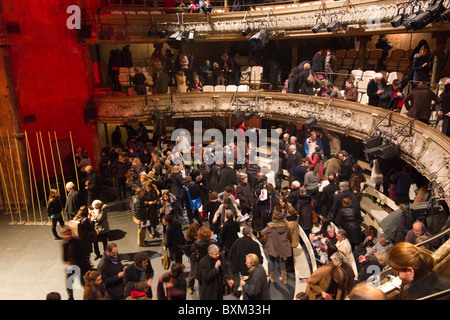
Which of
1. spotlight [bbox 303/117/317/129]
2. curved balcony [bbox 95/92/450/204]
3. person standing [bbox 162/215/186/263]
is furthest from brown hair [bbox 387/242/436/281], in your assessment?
spotlight [bbox 303/117/317/129]

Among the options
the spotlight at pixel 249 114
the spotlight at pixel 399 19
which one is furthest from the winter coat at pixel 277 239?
the spotlight at pixel 249 114

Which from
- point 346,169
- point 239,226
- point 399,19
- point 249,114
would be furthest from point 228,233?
point 249,114

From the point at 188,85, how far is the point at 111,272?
993 centimetres

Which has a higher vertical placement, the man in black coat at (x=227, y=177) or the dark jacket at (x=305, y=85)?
the dark jacket at (x=305, y=85)

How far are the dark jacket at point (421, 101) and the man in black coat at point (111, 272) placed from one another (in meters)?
7.00

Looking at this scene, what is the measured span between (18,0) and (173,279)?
1058 centimetres

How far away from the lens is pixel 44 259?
29.1ft

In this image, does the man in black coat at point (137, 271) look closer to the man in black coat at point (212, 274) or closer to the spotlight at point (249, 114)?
the man in black coat at point (212, 274)

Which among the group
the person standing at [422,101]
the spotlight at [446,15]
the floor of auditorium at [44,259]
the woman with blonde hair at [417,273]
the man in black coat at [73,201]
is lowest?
the floor of auditorium at [44,259]

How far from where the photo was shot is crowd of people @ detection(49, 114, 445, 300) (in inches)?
222

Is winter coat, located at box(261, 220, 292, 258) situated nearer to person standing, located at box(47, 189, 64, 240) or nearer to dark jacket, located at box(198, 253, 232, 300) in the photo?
dark jacket, located at box(198, 253, 232, 300)

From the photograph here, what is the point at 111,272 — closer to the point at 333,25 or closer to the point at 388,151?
the point at 388,151

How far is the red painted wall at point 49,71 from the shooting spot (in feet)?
38.4

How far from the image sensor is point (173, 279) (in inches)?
211
